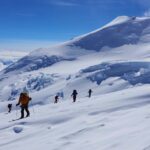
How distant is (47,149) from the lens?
589 inches

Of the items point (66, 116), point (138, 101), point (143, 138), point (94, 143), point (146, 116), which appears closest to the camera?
point (143, 138)

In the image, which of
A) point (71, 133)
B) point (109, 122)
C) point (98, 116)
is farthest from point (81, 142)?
point (98, 116)

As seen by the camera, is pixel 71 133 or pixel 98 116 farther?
pixel 98 116

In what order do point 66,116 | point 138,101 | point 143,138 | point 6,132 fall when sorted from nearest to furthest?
1. point 143,138
2. point 6,132
3. point 66,116
4. point 138,101

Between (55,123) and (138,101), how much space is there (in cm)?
671

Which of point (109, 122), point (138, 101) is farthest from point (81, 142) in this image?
point (138, 101)

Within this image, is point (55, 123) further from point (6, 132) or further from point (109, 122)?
point (109, 122)

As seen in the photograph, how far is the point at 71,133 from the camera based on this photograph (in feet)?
55.1

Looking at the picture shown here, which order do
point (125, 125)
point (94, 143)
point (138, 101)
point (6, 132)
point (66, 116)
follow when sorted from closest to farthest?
point (94, 143) → point (125, 125) → point (6, 132) → point (66, 116) → point (138, 101)

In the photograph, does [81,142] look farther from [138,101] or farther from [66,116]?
[138,101]

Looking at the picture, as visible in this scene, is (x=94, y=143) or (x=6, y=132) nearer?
(x=94, y=143)

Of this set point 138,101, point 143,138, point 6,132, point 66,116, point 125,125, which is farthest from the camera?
point 138,101

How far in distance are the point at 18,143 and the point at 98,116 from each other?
5.31 metres

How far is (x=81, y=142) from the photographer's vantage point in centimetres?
1495
